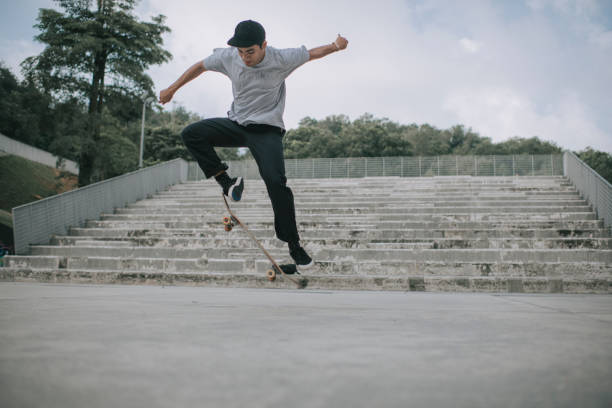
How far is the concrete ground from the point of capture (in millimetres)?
780

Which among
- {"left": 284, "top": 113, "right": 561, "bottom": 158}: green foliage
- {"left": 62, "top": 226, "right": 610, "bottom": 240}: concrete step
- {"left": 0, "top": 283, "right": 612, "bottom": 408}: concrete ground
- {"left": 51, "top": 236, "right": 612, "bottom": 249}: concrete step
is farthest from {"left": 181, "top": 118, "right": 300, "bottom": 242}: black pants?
{"left": 284, "top": 113, "right": 561, "bottom": 158}: green foliage

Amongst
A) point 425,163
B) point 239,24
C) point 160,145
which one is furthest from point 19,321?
point 160,145

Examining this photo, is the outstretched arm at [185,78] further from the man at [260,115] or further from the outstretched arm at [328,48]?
the outstretched arm at [328,48]

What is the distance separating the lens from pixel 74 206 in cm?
1093

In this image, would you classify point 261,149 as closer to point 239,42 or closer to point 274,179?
point 274,179

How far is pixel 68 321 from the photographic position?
161cm

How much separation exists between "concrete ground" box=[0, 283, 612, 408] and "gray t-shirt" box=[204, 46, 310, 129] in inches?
78.2

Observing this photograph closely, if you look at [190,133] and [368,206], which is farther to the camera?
[368,206]

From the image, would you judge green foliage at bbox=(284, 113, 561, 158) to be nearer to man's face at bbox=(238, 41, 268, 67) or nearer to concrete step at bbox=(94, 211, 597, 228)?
concrete step at bbox=(94, 211, 597, 228)

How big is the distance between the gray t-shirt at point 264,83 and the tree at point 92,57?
656 inches

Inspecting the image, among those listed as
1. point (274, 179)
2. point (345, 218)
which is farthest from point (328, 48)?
point (345, 218)

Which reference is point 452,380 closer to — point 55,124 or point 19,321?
point 19,321

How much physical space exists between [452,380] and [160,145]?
1796 inches

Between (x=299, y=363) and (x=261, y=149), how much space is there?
239cm
